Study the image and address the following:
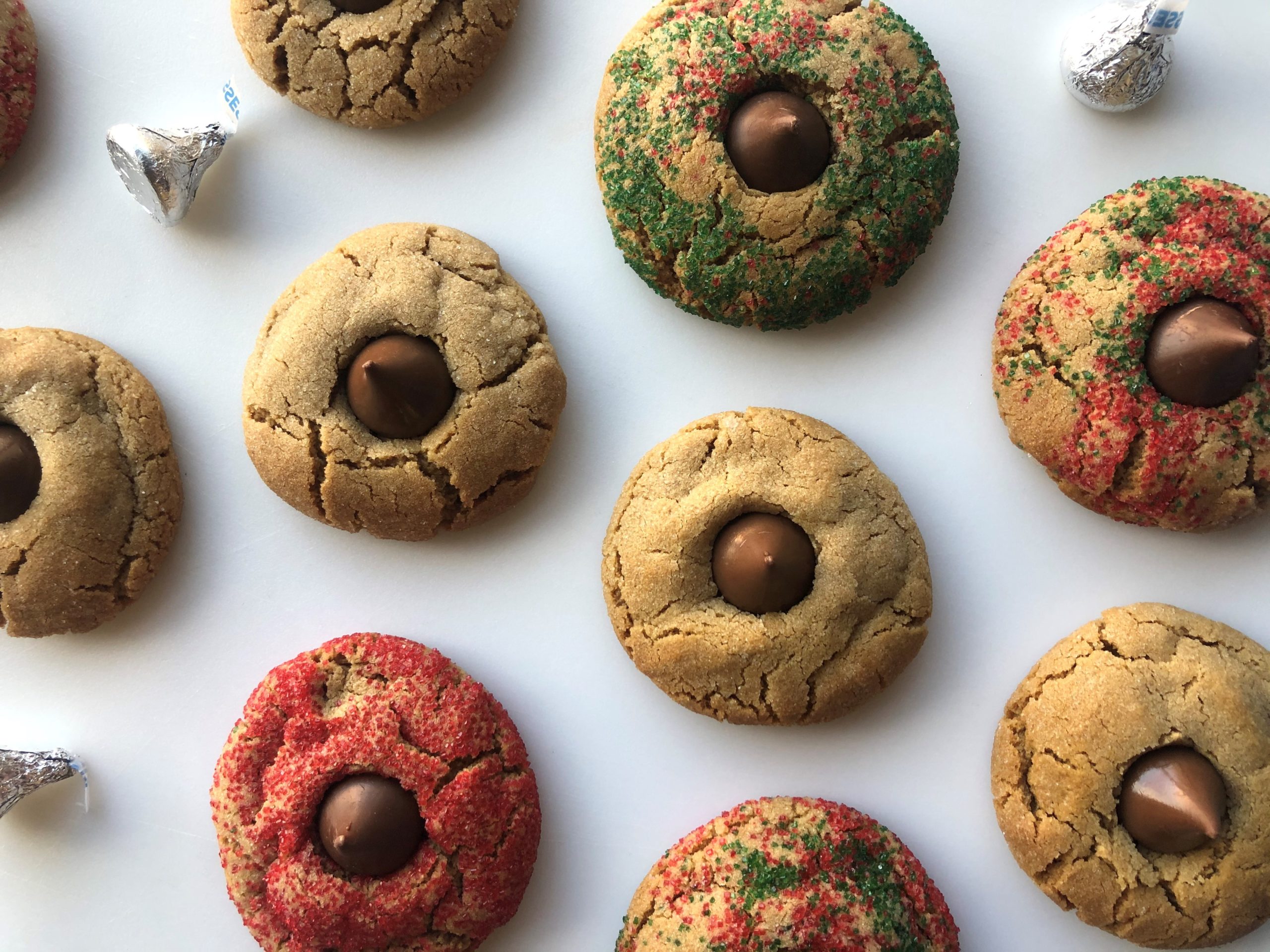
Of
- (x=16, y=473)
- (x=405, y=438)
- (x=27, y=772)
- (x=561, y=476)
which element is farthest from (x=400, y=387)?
(x=27, y=772)

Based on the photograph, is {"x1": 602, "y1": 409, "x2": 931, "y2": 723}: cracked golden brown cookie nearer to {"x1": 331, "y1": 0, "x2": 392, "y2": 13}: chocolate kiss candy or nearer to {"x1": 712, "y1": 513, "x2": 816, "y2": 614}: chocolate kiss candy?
{"x1": 712, "y1": 513, "x2": 816, "y2": 614}: chocolate kiss candy

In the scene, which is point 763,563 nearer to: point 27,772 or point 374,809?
point 374,809

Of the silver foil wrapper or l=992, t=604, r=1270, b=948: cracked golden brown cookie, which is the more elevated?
the silver foil wrapper

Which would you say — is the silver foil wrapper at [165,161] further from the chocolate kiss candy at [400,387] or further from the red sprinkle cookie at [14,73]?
the chocolate kiss candy at [400,387]

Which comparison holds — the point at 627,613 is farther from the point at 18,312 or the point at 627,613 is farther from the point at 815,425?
the point at 18,312

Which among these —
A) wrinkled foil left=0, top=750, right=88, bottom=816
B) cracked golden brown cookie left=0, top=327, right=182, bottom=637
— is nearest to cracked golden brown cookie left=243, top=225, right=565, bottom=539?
cracked golden brown cookie left=0, top=327, right=182, bottom=637
